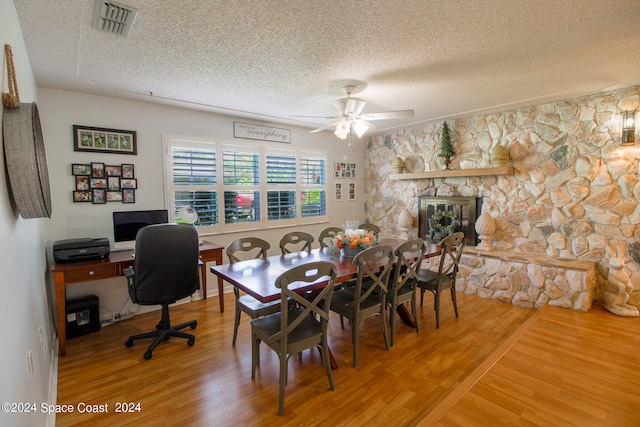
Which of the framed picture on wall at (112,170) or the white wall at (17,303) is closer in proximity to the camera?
the white wall at (17,303)

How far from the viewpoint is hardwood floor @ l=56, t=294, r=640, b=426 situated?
1.88m

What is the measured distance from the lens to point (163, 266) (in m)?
2.54

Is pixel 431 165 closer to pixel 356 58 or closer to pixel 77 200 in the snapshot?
pixel 356 58

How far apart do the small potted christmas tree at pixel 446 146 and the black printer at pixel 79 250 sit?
4.43 m

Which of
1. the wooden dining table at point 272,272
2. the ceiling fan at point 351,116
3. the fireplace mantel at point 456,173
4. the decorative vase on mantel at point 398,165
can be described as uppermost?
the ceiling fan at point 351,116

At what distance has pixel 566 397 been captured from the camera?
2012 millimetres

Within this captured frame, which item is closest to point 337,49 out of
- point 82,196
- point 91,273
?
point 91,273

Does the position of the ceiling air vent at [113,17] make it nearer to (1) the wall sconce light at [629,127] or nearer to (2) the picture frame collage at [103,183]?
(2) the picture frame collage at [103,183]

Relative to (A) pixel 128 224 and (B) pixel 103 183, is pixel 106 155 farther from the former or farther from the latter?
(A) pixel 128 224

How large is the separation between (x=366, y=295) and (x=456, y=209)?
2.84 m

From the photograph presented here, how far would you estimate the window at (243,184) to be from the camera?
3.81 meters

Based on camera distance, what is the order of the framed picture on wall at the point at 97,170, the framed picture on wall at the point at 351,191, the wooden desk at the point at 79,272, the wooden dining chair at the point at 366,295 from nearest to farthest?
the wooden dining chair at the point at 366,295 < the wooden desk at the point at 79,272 < the framed picture on wall at the point at 97,170 < the framed picture on wall at the point at 351,191

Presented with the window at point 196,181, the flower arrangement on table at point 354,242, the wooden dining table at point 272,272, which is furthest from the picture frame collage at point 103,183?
the flower arrangement on table at point 354,242

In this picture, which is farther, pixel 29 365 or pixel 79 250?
pixel 79 250
